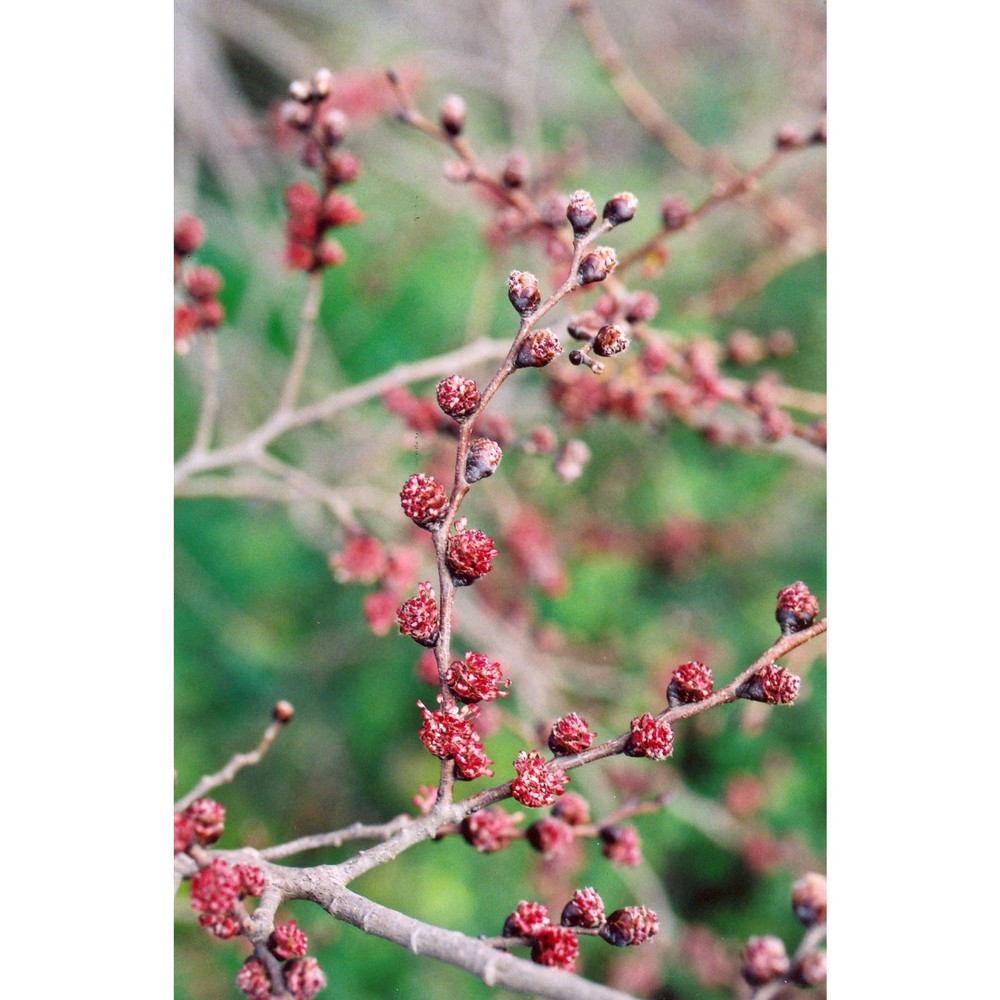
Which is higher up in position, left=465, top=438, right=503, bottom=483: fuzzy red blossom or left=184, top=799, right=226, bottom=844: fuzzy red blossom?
left=465, top=438, right=503, bottom=483: fuzzy red blossom

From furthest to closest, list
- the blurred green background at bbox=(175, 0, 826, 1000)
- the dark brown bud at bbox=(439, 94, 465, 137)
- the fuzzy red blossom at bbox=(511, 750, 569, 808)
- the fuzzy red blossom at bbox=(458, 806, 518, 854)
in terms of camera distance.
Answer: the blurred green background at bbox=(175, 0, 826, 1000) < the dark brown bud at bbox=(439, 94, 465, 137) < the fuzzy red blossom at bbox=(458, 806, 518, 854) < the fuzzy red blossom at bbox=(511, 750, 569, 808)

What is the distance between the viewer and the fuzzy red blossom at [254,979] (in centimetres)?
58

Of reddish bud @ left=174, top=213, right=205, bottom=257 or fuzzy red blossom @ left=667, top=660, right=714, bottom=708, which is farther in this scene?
reddish bud @ left=174, top=213, right=205, bottom=257

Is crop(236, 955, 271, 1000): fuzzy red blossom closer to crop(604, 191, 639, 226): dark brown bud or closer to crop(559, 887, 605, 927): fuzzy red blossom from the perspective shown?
crop(559, 887, 605, 927): fuzzy red blossom

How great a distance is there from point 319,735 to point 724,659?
0.65 metres

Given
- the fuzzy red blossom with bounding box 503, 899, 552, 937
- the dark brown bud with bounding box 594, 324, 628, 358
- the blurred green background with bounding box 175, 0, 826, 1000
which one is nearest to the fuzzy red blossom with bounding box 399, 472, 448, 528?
the dark brown bud with bounding box 594, 324, 628, 358

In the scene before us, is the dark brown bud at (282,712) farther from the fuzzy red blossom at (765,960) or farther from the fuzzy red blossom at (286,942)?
the fuzzy red blossom at (765,960)

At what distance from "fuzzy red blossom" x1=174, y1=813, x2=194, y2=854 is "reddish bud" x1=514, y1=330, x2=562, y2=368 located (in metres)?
0.37

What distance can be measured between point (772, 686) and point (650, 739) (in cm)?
9

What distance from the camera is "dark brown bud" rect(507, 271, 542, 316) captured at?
1.92 ft
